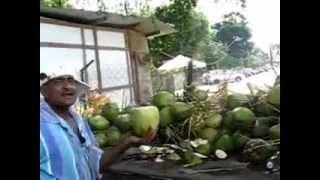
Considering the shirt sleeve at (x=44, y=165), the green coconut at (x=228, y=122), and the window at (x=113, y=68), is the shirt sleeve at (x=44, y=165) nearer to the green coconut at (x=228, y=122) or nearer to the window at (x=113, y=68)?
the window at (x=113, y=68)

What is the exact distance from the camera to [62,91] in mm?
1325

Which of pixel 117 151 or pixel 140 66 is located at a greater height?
pixel 140 66

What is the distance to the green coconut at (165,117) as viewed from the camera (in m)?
1.27

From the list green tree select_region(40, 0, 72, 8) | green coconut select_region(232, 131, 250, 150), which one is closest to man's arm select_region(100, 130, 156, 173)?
green coconut select_region(232, 131, 250, 150)

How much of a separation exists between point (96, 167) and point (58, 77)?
23cm

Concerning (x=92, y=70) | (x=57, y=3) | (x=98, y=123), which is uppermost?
(x=57, y=3)

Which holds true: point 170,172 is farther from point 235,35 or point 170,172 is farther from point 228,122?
point 235,35

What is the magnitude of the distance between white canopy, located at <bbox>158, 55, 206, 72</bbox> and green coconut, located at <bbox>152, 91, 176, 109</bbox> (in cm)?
6

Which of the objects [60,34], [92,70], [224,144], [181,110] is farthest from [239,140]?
[60,34]

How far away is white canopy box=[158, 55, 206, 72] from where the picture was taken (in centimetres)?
127

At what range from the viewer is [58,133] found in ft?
4.32

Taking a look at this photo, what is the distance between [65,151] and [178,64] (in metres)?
0.33

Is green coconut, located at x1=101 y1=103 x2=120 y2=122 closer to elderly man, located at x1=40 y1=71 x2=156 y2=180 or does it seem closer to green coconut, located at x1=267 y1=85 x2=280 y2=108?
elderly man, located at x1=40 y1=71 x2=156 y2=180
